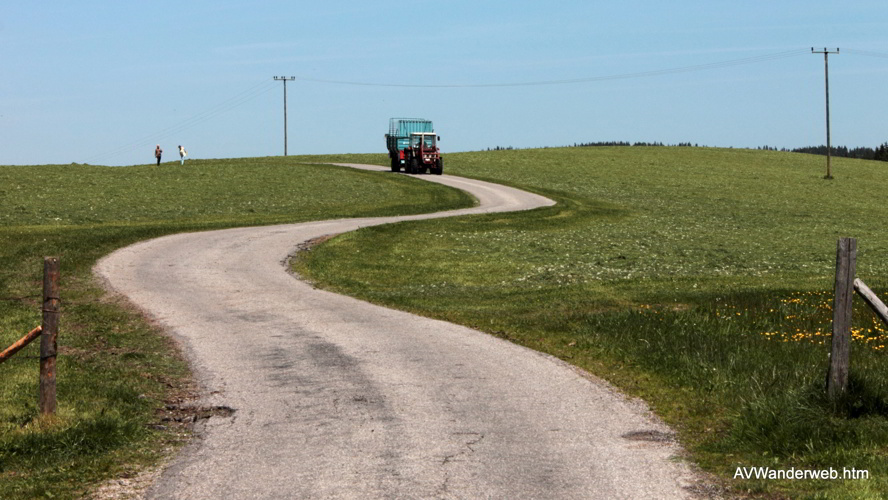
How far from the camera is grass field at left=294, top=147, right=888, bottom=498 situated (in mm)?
10672

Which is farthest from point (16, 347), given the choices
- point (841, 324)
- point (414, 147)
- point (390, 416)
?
→ point (414, 147)

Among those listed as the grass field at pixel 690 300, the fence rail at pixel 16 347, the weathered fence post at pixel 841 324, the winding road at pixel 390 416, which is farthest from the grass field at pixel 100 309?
the weathered fence post at pixel 841 324

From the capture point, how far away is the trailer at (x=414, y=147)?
7269 cm

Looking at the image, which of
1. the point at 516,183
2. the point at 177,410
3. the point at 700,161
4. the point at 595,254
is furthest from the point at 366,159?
the point at 177,410


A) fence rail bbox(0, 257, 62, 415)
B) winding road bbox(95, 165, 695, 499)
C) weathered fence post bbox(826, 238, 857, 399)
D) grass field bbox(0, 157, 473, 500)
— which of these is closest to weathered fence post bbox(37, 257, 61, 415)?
fence rail bbox(0, 257, 62, 415)

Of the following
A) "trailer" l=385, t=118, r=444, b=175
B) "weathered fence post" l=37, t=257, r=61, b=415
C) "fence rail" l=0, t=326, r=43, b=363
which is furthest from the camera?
"trailer" l=385, t=118, r=444, b=175

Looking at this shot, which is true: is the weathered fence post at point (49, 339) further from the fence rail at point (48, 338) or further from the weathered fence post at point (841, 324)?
the weathered fence post at point (841, 324)

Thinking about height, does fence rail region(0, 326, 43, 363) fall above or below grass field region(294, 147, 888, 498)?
above

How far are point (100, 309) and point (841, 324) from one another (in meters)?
16.0

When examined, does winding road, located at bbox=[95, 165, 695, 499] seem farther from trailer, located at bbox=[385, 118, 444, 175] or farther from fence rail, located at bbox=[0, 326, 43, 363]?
trailer, located at bbox=[385, 118, 444, 175]

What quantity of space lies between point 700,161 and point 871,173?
61.7 feet

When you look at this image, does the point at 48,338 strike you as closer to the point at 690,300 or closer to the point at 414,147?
the point at 690,300

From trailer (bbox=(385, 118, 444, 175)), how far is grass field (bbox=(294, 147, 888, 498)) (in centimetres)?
1088

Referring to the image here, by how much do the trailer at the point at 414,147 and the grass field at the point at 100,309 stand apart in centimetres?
506
